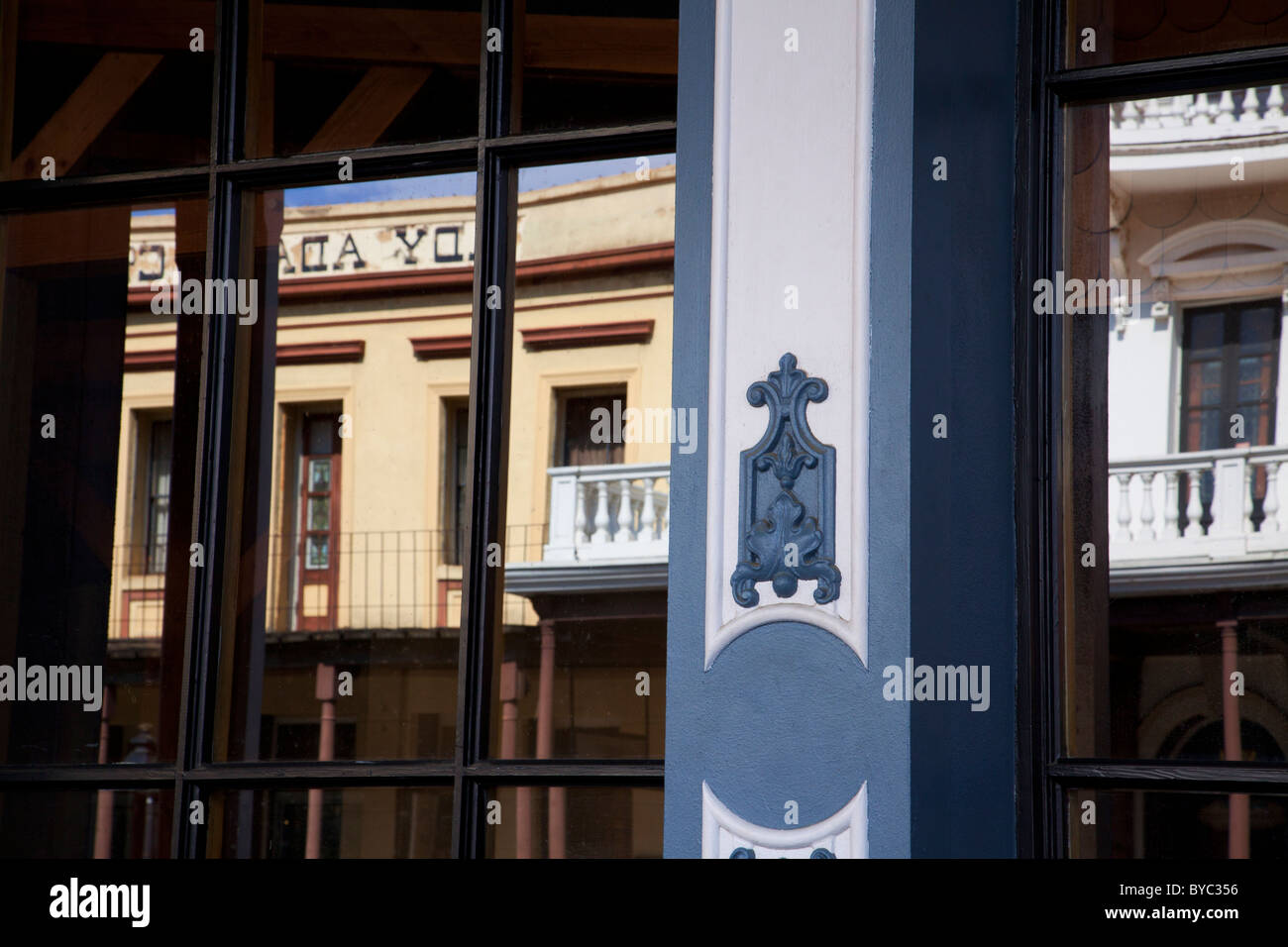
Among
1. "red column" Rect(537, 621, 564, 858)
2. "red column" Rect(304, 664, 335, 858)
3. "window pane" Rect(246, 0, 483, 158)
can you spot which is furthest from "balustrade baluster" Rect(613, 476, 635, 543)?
"window pane" Rect(246, 0, 483, 158)

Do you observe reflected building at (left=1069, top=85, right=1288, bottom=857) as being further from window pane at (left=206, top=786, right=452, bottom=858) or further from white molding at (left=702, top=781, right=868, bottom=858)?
window pane at (left=206, top=786, right=452, bottom=858)

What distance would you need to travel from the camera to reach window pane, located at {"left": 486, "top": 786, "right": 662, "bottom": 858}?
11.9ft

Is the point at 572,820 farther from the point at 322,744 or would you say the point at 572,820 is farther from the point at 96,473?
the point at 96,473

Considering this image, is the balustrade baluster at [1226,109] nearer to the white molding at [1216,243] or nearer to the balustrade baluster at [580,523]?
the white molding at [1216,243]

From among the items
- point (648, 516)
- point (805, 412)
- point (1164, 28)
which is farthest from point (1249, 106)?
point (648, 516)

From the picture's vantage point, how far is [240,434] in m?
4.18

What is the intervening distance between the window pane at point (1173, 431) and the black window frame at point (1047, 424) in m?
0.04

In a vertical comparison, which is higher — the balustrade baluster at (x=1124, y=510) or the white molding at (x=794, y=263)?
the white molding at (x=794, y=263)

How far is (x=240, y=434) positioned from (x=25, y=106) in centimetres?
128

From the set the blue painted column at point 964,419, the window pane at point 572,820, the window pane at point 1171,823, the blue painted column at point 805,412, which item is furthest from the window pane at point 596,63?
the window pane at point 1171,823

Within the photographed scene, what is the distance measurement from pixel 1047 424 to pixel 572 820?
1.47 meters

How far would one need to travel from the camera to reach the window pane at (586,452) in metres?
3.80

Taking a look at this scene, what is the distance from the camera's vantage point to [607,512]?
12.8ft

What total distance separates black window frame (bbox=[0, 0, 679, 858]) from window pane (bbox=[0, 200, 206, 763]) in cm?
16
